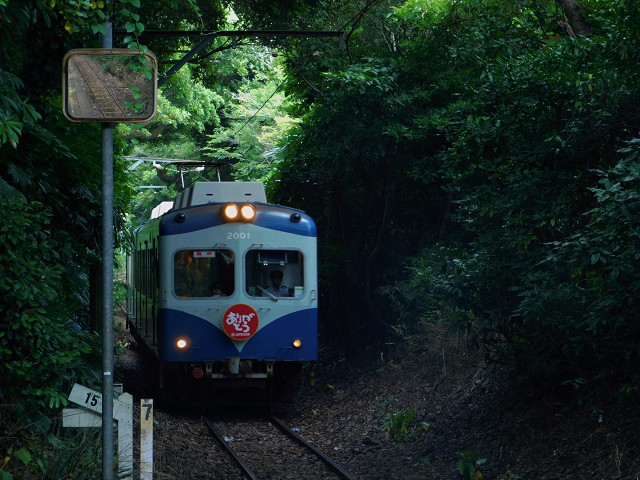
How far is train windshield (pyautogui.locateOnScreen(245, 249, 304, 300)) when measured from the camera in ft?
38.3

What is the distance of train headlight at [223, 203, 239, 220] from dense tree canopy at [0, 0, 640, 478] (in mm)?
1499

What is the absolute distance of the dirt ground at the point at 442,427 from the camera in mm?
7440

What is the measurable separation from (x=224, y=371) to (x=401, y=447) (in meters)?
2.86

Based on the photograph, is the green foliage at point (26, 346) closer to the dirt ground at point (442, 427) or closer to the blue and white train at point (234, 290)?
the dirt ground at point (442, 427)

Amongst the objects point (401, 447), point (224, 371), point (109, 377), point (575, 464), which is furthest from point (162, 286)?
point (109, 377)

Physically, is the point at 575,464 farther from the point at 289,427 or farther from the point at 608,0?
the point at 289,427

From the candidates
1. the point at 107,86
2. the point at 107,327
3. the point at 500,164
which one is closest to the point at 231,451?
the point at 500,164

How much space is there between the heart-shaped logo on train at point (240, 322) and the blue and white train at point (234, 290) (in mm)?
14

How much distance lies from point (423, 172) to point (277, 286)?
131 inches

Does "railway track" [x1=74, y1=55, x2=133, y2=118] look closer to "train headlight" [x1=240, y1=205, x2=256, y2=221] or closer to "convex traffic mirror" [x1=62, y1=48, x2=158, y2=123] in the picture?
"convex traffic mirror" [x1=62, y1=48, x2=158, y2=123]

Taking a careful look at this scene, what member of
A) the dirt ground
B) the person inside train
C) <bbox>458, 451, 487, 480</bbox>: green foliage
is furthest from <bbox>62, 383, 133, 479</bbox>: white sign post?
the person inside train

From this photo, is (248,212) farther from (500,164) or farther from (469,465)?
(469,465)

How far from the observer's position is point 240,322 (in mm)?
11430

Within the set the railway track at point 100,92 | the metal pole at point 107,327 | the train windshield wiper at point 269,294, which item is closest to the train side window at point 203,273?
the train windshield wiper at point 269,294
